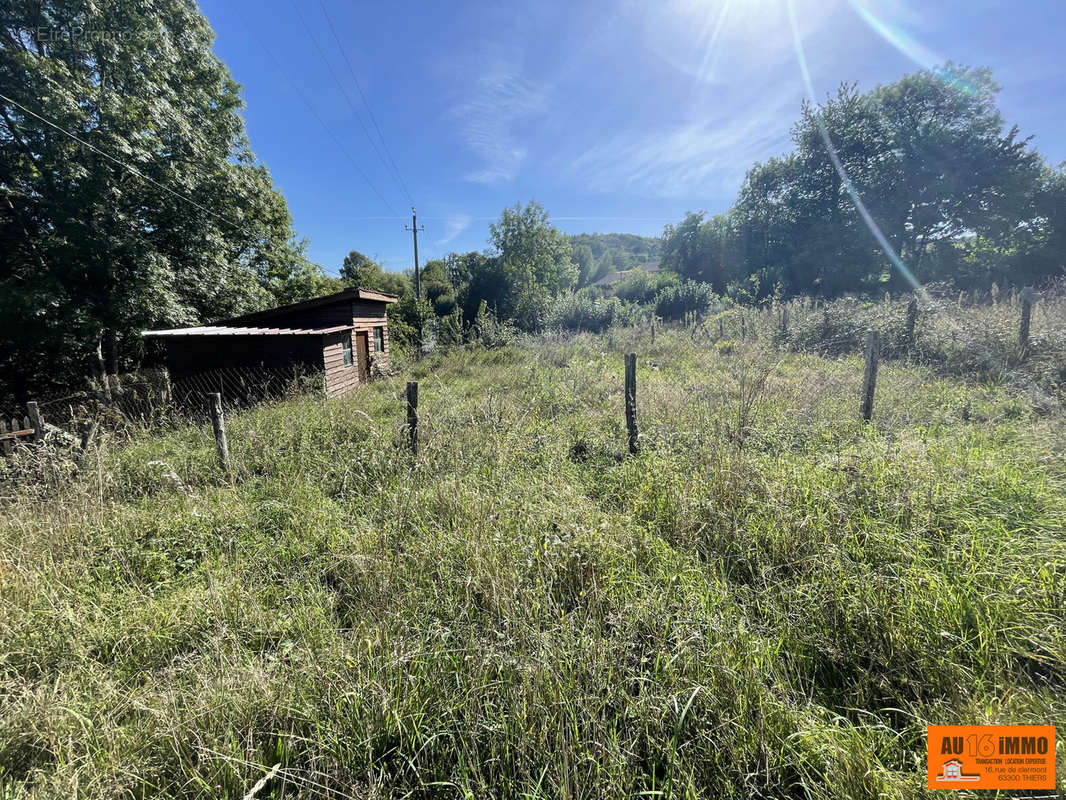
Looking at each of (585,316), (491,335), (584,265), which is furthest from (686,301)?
(584,265)

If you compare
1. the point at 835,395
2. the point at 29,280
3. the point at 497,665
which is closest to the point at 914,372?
the point at 835,395

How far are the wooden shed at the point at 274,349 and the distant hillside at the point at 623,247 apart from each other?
222 ft

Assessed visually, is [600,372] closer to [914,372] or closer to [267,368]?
[914,372]

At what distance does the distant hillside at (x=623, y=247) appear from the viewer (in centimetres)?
7331

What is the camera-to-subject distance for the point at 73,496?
3.15 meters

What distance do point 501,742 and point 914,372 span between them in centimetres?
922

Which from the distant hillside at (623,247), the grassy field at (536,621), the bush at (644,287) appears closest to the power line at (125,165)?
the grassy field at (536,621)

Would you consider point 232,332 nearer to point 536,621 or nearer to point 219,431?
point 219,431

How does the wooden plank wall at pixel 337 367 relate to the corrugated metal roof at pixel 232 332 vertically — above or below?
below

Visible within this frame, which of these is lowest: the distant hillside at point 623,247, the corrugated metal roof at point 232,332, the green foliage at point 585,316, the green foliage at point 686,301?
the corrugated metal roof at point 232,332

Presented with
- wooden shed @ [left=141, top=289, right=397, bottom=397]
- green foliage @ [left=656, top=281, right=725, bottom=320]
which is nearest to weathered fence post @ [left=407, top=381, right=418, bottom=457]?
wooden shed @ [left=141, top=289, right=397, bottom=397]

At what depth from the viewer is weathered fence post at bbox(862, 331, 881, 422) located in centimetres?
430

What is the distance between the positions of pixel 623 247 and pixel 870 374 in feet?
292

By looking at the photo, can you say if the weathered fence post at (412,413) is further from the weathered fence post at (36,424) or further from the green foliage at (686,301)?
the green foliage at (686,301)
